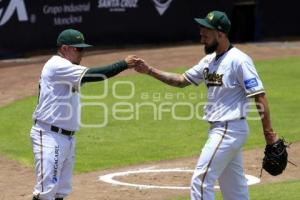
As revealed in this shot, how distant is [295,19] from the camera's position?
28484 mm

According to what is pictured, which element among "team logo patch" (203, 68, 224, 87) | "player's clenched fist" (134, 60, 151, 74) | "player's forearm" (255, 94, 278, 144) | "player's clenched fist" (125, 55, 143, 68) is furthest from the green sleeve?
"player's forearm" (255, 94, 278, 144)

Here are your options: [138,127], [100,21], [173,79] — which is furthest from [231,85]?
[100,21]

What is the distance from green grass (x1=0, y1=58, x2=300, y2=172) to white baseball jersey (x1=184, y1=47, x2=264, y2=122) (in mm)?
4557

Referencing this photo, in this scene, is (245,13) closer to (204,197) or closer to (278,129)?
(278,129)

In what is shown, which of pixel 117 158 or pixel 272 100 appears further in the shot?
pixel 272 100

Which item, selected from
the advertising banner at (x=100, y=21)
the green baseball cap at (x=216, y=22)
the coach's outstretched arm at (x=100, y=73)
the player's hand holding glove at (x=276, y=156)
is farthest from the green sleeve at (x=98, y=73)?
the advertising banner at (x=100, y=21)

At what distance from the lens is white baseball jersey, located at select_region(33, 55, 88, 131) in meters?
7.76

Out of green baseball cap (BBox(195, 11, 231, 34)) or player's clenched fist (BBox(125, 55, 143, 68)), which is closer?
green baseball cap (BBox(195, 11, 231, 34))

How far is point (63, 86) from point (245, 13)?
792 inches

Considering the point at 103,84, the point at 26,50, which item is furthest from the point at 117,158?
the point at 26,50

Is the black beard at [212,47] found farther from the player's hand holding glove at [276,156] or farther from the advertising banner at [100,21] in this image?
the advertising banner at [100,21]

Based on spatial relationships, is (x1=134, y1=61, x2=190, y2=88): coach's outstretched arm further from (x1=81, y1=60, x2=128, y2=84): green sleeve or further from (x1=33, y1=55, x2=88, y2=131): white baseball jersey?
(x1=33, y1=55, x2=88, y2=131): white baseball jersey

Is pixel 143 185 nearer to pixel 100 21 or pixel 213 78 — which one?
pixel 213 78

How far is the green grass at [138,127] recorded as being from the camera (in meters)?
12.4
